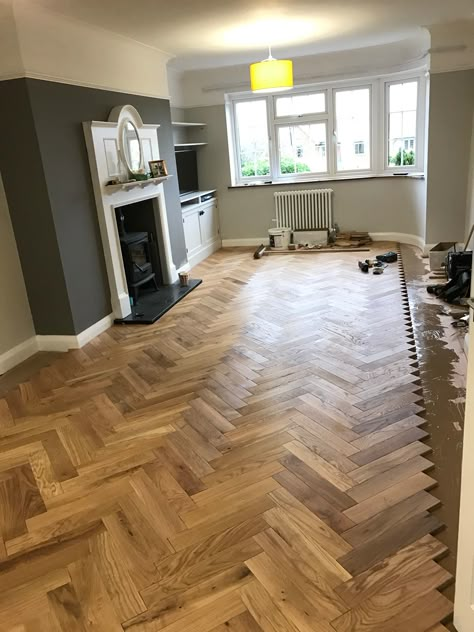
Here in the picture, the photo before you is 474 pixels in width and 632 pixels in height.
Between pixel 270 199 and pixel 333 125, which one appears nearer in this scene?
pixel 333 125

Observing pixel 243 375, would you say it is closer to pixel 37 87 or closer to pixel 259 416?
pixel 259 416

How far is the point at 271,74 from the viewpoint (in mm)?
4555

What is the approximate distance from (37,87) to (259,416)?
2736 millimetres

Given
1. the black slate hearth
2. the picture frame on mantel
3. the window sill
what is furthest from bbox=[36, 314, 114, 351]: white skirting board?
the window sill

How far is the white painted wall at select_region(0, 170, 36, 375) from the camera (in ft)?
12.5

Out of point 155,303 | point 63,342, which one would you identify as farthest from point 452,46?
point 63,342

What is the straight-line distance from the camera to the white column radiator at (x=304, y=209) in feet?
23.8

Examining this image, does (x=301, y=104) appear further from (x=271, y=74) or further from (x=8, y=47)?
(x=8, y=47)

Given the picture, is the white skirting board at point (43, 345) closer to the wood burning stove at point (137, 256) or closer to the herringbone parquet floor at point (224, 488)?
the herringbone parquet floor at point (224, 488)

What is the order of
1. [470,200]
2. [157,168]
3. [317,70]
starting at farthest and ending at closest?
[317,70] < [470,200] < [157,168]

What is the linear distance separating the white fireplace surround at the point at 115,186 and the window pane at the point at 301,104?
2744 mm

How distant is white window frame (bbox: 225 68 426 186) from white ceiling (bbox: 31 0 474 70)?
0.76 metres

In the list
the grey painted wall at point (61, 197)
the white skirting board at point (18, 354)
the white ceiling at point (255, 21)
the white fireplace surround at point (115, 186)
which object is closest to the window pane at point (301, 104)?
the white ceiling at point (255, 21)

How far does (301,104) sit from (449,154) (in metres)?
2.32
